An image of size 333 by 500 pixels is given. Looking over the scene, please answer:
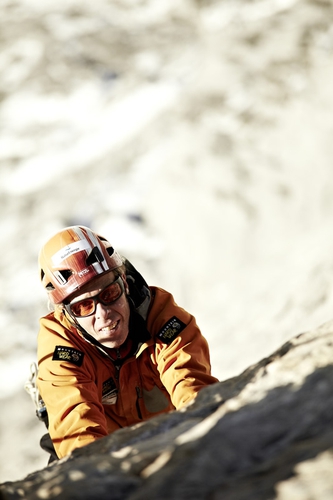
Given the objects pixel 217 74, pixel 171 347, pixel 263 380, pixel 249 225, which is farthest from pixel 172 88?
pixel 263 380

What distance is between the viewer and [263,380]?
221cm

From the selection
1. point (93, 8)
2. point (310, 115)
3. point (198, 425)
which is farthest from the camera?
point (93, 8)

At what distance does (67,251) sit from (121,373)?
2.79 feet

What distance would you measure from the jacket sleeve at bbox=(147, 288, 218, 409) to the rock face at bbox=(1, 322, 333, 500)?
3.74 ft

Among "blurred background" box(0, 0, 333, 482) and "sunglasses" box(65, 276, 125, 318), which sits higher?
"blurred background" box(0, 0, 333, 482)

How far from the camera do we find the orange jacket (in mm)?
3182

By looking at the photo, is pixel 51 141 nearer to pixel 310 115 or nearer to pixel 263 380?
pixel 310 115

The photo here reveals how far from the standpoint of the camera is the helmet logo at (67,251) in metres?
3.80

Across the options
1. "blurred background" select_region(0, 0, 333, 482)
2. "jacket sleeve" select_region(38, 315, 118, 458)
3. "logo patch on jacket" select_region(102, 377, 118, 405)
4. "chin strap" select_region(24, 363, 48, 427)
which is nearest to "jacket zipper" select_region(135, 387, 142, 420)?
"logo patch on jacket" select_region(102, 377, 118, 405)

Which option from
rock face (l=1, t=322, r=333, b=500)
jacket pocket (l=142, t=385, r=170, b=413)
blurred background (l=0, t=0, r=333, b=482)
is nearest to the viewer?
rock face (l=1, t=322, r=333, b=500)

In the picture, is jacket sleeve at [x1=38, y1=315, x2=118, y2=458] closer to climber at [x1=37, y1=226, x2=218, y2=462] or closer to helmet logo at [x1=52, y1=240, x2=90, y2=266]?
climber at [x1=37, y1=226, x2=218, y2=462]

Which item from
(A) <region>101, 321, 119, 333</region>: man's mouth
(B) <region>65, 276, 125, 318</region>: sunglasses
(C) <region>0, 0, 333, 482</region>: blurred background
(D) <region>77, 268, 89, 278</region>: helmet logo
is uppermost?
(C) <region>0, 0, 333, 482</region>: blurred background

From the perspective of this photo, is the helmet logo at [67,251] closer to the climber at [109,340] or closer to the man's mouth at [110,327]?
the climber at [109,340]

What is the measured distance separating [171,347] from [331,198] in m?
7.90
